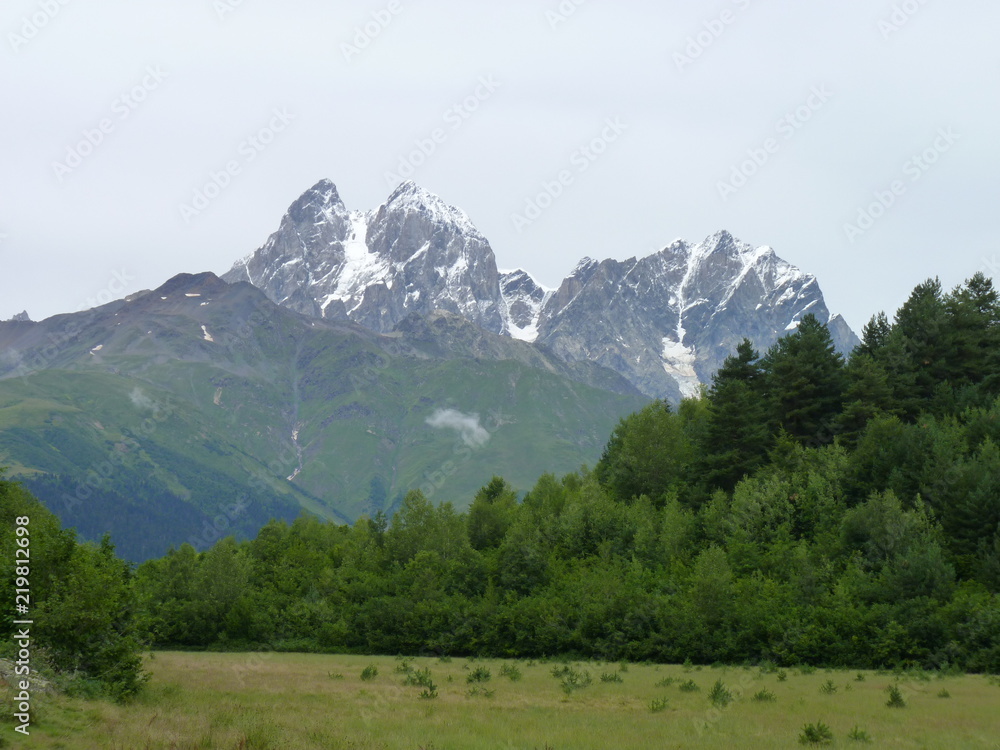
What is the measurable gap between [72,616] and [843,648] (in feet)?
152

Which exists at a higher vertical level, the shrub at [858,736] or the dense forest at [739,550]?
the dense forest at [739,550]

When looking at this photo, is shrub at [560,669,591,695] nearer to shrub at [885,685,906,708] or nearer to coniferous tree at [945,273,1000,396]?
shrub at [885,685,906,708]

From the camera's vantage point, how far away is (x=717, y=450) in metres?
93.2

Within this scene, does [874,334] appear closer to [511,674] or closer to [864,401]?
[864,401]

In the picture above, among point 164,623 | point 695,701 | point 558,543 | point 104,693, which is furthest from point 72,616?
point 558,543

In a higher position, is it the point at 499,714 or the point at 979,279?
the point at 979,279

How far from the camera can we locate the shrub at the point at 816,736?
95.0 ft

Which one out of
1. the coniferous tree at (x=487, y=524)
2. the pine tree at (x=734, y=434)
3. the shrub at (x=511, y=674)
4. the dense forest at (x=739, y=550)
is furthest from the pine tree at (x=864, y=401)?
the shrub at (x=511, y=674)

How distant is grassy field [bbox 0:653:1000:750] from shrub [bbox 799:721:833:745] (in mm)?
266

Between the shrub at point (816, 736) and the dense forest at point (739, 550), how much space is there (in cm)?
2870

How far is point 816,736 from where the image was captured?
29.1 metres

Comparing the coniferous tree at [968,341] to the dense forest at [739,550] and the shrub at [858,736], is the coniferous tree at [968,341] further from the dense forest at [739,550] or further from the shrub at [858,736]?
the shrub at [858,736]

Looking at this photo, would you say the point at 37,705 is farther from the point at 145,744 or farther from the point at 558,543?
the point at 558,543

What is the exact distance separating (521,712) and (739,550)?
146 ft
